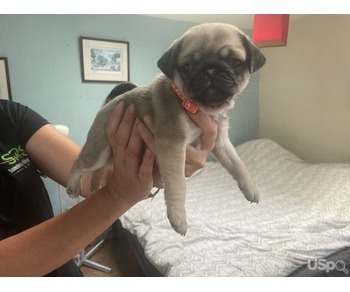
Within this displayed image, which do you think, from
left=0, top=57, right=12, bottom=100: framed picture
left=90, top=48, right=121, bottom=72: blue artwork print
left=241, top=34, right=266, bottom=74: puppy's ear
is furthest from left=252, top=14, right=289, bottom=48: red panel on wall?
left=0, top=57, right=12, bottom=100: framed picture

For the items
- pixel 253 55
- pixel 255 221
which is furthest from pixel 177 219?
pixel 255 221

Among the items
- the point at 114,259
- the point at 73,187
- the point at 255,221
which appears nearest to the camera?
the point at 73,187

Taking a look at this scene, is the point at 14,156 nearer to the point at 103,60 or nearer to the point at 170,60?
the point at 103,60

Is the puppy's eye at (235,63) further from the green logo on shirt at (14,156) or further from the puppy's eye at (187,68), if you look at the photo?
the green logo on shirt at (14,156)

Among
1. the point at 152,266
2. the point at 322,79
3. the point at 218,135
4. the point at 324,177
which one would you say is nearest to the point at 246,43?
the point at 218,135

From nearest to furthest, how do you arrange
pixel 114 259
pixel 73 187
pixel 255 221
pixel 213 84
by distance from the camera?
pixel 213 84 → pixel 73 187 → pixel 114 259 → pixel 255 221
